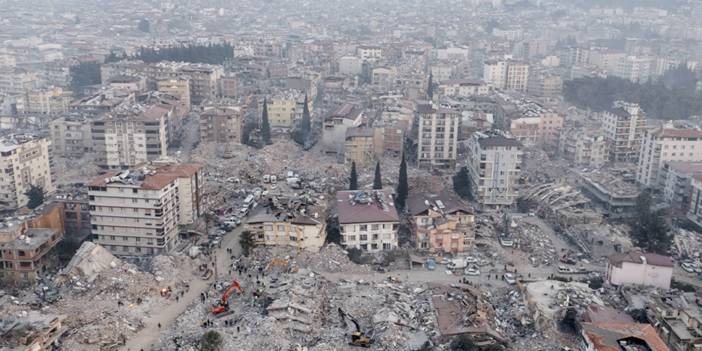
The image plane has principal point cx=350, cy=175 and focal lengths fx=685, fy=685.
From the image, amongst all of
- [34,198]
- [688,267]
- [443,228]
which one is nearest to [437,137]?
[443,228]

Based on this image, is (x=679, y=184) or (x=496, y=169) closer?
(x=496, y=169)

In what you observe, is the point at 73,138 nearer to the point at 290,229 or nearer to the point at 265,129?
the point at 265,129

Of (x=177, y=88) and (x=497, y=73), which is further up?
(x=497, y=73)

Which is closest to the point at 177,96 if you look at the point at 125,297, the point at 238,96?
the point at 238,96

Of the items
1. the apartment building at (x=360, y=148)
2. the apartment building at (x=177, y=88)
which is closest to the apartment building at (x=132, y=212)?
the apartment building at (x=360, y=148)

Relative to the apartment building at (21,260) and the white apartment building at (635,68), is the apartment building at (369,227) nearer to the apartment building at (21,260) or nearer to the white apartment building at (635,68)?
the apartment building at (21,260)

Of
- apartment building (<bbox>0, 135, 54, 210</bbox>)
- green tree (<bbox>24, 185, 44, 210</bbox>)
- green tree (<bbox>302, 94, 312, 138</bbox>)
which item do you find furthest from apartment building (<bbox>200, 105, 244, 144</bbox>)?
green tree (<bbox>24, 185, 44, 210</bbox>)

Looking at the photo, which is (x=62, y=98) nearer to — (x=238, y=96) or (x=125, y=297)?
(x=238, y=96)
